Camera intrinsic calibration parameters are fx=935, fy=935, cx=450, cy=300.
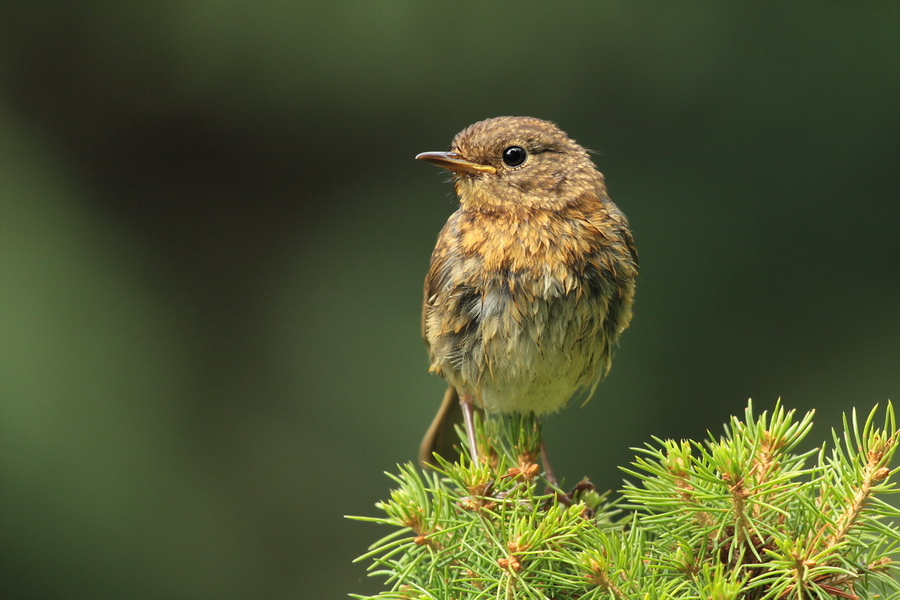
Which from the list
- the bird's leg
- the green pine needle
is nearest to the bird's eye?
the bird's leg

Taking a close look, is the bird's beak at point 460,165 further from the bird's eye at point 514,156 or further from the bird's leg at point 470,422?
the bird's leg at point 470,422

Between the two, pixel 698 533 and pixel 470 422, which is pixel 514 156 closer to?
pixel 470 422

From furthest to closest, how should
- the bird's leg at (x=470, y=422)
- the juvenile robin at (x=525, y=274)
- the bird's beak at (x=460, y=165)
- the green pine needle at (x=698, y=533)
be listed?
the bird's beak at (x=460, y=165), the juvenile robin at (x=525, y=274), the bird's leg at (x=470, y=422), the green pine needle at (x=698, y=533)

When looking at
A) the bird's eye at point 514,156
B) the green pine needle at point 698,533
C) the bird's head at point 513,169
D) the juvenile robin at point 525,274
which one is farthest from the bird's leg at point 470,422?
the bird's eye at point 514,156

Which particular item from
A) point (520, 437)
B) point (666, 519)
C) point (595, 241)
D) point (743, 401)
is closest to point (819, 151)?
point (743, 401)

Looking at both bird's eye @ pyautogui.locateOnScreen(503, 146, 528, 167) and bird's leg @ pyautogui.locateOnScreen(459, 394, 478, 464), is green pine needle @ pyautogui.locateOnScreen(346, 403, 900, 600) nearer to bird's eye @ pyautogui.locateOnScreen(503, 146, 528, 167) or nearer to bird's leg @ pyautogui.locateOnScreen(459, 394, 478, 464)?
bird's leg @ pyautogui.locateOnScreen(459, 394, 478, 464)

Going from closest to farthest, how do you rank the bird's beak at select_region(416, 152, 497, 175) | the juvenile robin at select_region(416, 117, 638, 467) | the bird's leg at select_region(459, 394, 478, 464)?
the bird's leg at select_region(459, 394, 478, 464) → the juvenile robin at select_region(416, 117, 638, 467) → the bird's beak at select_region(416, 152, 497, 175)

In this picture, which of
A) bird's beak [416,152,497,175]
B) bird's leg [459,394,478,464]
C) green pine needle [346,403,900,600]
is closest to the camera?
green pine needle [346,403,900,600]

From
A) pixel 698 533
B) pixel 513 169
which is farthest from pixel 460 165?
pixel 698 533
